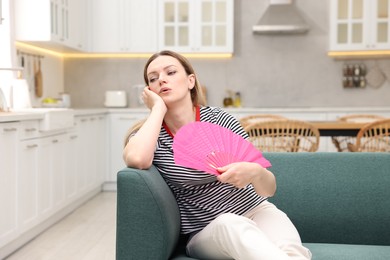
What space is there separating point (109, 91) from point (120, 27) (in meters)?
0.74

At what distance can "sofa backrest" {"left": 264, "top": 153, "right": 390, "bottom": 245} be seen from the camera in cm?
217

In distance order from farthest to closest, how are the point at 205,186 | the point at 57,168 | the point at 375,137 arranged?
the point at 57,168 < the point at 375,137 < the point at 205,186

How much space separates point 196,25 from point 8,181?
3.31 metres

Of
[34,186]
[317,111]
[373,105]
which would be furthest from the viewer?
[373,105]

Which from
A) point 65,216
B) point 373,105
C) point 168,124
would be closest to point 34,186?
point 65,216

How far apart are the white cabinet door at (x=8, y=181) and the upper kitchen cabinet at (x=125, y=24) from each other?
2.85 m

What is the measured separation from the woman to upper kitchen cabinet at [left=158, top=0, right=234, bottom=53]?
158 inches

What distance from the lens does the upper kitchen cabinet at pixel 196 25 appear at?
6.11 meters

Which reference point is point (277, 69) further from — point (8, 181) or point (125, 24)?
point (8, 181)

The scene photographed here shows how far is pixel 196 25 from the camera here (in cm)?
611

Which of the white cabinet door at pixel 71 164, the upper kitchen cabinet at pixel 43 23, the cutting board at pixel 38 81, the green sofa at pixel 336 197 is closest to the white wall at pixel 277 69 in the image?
the cutting board at pixel 38 81

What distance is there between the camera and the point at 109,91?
637 cm

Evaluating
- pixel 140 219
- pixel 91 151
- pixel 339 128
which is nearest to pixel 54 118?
pixel 91 151

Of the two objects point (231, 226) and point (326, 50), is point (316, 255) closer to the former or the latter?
point (231, 226)
